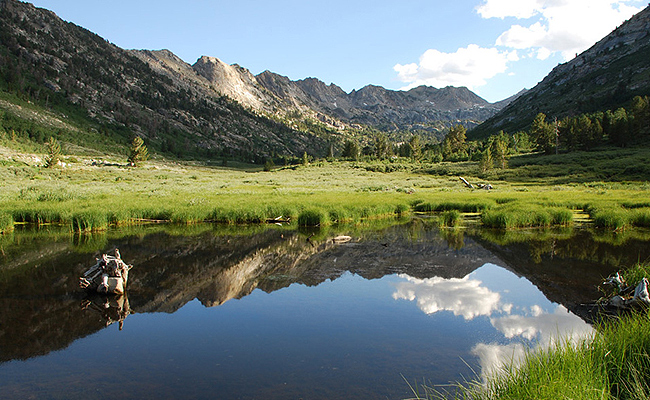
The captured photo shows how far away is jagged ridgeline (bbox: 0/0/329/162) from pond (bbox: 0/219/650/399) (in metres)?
92.6

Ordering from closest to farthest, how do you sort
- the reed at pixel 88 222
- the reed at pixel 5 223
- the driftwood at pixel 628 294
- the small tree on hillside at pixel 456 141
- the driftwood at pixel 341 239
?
the driftwood at pixel 628 294 < the driftwood at pixel 341 239 < the reed at pixel 5 223 < the reed at pixel 88 222 < the small tree on hillside at pixel 456 141

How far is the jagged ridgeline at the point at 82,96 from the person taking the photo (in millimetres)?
109938

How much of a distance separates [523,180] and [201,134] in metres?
151

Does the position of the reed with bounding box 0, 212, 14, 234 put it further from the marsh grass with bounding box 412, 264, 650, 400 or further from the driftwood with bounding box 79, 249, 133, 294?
the marsh grass with bounding box 412, 264, 650, 400

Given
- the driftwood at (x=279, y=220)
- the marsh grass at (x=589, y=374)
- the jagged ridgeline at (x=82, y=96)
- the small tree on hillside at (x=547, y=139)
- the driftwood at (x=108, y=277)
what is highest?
the jagged ridgeline at (x=82, y=96)

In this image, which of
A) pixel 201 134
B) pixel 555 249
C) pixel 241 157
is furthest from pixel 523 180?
pixel 201 134

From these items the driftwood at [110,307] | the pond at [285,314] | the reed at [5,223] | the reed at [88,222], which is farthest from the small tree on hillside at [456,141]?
the driftwood at [110,307]

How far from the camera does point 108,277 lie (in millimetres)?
12641

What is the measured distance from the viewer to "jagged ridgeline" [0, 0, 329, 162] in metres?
110

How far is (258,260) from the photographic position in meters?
17.8

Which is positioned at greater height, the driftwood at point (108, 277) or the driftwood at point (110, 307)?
the driftwood at point (108, 277)

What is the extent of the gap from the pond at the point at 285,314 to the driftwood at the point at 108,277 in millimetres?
430

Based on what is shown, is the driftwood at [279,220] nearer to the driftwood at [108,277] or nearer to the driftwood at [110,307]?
the driftwood at [108,277]

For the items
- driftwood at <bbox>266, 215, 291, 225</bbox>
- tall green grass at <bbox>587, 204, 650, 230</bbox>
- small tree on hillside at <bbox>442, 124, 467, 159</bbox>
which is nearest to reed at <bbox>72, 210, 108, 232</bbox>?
driftwood at <bbox>266, 215, 291, 225</bbox>
